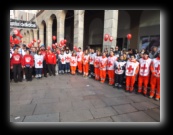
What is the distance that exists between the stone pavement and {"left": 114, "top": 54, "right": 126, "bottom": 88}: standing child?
1.33 ft

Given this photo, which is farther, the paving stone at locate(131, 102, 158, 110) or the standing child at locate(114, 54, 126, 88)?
the standing child at locate(114, 54, 126, 88)

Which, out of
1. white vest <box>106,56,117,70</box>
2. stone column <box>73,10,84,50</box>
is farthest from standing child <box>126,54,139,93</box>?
stone column <box>73,10,84,50</box>

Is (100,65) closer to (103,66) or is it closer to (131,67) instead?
(103,66)

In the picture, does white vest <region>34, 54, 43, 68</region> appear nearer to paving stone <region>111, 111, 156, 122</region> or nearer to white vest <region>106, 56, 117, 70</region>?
white vest <region>106, 56, 117, 70</region>

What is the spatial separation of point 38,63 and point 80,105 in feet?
15.5

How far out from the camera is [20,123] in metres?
3.62

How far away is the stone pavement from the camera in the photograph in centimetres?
394

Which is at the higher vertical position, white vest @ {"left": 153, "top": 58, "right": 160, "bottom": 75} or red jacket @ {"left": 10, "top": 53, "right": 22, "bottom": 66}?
red jacket @ {"left": 10, "top": 53, "right": 22, "bottom": 66}

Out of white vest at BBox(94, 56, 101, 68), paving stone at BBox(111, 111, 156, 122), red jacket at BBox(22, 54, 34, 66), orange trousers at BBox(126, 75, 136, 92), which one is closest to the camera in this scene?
paving stone at BBox(111, 111, 156, 122)

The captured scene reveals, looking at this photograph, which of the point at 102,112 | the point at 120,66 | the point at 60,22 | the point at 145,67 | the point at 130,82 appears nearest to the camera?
the point at 102,112

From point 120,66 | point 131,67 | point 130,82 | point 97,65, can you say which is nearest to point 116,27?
point 97,65

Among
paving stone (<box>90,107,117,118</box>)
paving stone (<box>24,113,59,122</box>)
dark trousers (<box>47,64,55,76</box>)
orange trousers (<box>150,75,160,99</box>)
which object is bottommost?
paving stone (<box>24,113,59,122</box>)

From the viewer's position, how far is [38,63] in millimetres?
8461

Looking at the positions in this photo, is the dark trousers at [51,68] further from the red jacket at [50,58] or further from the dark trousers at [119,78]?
the dark trousers at [119,78]
